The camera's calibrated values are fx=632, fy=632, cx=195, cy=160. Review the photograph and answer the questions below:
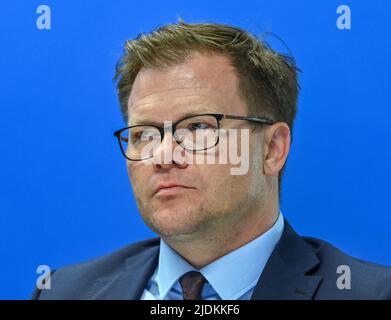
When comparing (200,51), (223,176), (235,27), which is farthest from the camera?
(235,27)

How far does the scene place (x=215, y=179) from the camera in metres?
1.66

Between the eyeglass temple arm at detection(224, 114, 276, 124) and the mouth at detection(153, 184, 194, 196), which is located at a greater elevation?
the eyeglass temple arm at detection(224, 114, 276, 124)

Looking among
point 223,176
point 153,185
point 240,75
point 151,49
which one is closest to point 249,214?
point 223,176

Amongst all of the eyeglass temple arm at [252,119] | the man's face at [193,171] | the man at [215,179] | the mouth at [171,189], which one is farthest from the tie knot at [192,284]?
the eyeglass temple arm at [252,119]

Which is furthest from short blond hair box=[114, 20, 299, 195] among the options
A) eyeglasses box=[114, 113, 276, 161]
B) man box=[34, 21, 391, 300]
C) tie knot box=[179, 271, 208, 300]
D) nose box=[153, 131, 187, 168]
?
tie knot box=[179, 271, 208, 300]

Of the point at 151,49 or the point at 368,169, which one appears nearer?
the point at 151,49

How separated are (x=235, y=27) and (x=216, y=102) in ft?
1.01

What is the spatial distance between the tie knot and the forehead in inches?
17.3

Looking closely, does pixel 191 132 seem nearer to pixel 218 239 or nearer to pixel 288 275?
pixel 218 239

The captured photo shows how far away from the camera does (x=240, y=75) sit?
178cm

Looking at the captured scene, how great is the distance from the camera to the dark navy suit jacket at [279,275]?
5.41ft

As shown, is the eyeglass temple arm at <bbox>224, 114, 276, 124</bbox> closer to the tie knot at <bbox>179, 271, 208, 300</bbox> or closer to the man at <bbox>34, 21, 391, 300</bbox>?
the man at <bbox>34, 21, 391, 300</bbox>

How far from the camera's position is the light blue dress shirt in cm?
170

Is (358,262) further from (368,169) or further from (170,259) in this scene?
(170,259)
